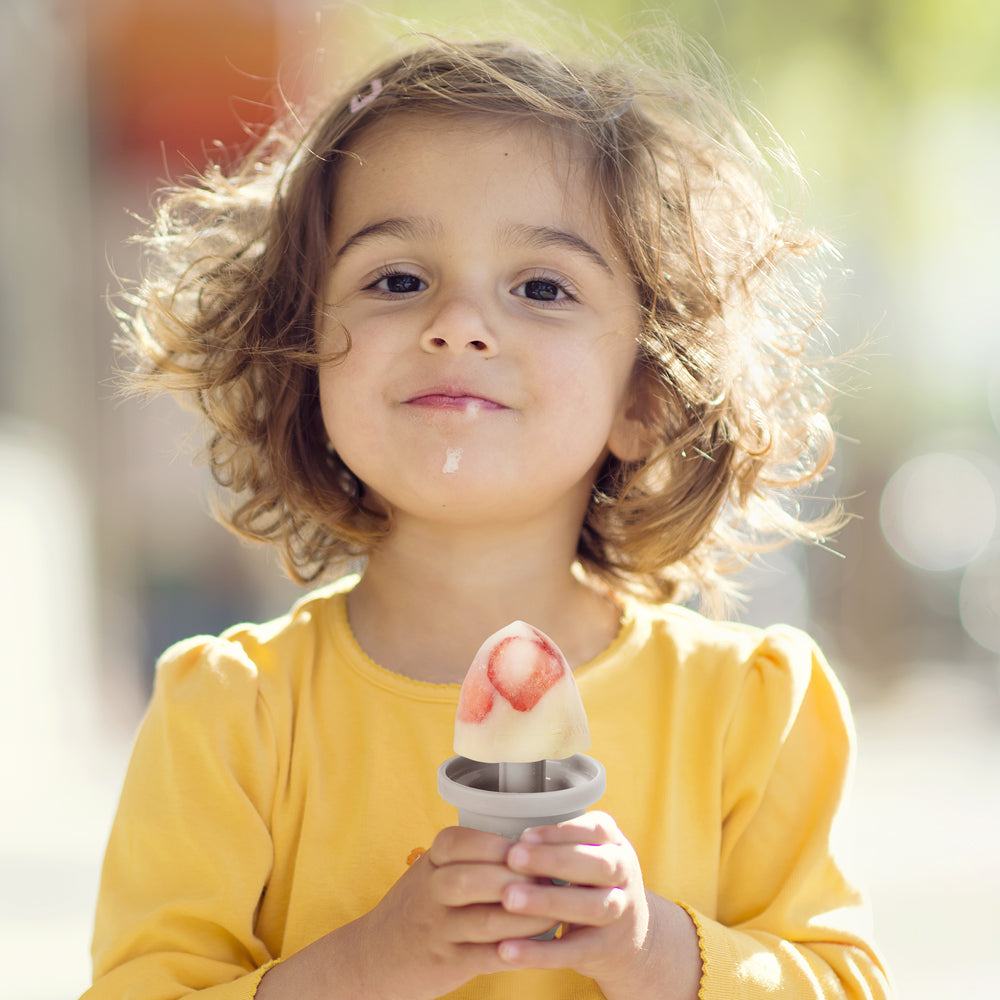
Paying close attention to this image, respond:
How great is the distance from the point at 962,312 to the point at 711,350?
351 cm

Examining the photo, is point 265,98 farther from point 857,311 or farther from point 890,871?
point 890,871

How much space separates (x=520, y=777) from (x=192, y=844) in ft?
1.47

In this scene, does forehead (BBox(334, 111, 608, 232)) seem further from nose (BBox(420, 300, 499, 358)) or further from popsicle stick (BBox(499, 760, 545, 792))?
popsicle stick (BBox(499, 760, 545, 792))

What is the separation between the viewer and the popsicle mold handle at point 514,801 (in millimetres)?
896

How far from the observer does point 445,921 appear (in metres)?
0.96

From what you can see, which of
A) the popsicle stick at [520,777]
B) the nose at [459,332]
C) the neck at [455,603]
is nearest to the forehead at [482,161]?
the nose at [459,332]

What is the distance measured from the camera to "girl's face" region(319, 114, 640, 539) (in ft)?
4.09

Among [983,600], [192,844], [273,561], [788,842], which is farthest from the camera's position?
[983,600]

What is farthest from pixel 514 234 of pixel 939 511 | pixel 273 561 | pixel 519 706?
pixel 939 511

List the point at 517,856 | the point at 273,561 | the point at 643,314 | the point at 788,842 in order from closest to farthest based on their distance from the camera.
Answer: the point at 517,856
the point at 788,842
the point at 643,314
the point at 273,561

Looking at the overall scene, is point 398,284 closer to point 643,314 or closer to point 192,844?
point 643,314

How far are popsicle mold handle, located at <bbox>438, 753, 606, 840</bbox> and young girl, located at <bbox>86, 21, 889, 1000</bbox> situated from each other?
0.04m

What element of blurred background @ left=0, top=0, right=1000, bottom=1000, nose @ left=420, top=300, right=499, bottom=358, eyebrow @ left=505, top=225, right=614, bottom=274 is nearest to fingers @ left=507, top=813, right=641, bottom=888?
nose @ left=420, top=300, right=499, bottom=358

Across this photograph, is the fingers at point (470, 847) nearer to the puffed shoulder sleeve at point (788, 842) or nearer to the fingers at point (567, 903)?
the fingers at point (567, 903)
